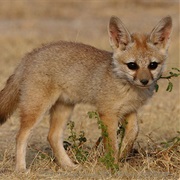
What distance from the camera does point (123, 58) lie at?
271 inches

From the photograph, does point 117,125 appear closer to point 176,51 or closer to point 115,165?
point 115,165

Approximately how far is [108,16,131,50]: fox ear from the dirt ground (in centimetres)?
103

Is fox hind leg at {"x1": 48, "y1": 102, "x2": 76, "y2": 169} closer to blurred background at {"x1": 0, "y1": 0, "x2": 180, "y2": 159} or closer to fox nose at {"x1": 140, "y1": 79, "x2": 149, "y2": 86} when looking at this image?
blurred background at {"x1": 0, "y1": 0, "x2": 180, "y2": 159}

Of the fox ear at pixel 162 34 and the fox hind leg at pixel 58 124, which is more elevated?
the fox ear at pixel 162 34

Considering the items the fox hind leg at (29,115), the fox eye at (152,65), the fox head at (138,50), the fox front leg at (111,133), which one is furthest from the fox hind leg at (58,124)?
the fox eye at (152,65)

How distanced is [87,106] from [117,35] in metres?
3.03

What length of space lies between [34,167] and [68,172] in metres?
0.41

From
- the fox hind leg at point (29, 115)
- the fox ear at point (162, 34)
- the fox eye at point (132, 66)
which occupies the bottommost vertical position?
the fox hind leg at point (29, 115)

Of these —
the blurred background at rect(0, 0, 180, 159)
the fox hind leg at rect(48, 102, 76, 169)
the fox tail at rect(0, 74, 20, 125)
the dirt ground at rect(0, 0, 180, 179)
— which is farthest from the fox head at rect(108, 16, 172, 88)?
the blurred background at rect(0, 0, 180, 159)

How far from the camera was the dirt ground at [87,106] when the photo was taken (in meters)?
6.88

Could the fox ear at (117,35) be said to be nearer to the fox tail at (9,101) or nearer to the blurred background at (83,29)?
the fox tail at (9,101)

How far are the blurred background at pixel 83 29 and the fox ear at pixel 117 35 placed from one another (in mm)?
1764

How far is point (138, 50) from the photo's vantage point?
269 inches

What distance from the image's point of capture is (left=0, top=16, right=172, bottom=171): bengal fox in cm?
687
